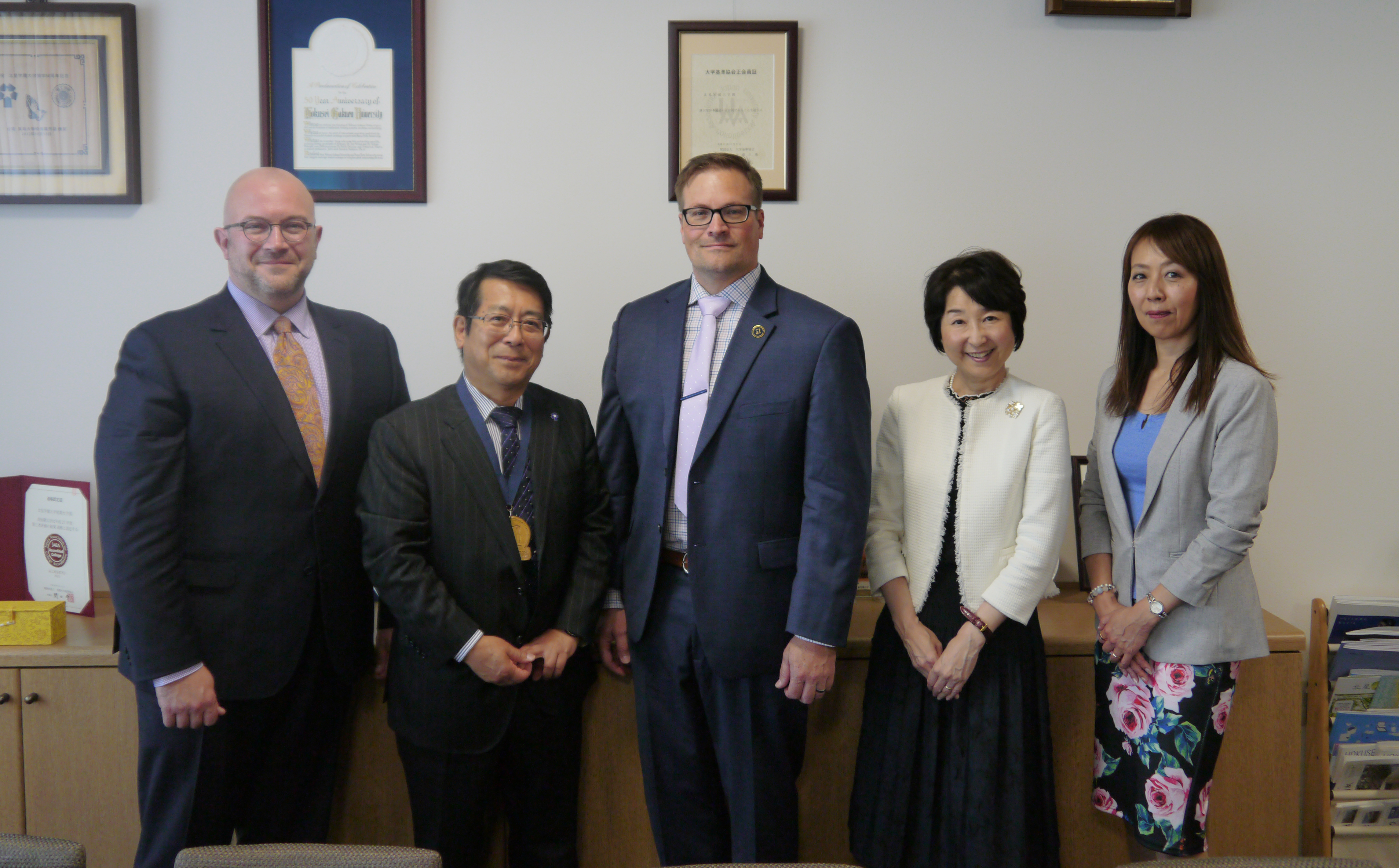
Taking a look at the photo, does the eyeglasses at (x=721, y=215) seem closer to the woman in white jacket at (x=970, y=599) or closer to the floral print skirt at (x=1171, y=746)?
the woman in white jacket at (x=970, y=599)

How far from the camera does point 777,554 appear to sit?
1663 mm

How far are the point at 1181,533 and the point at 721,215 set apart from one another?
109 cm

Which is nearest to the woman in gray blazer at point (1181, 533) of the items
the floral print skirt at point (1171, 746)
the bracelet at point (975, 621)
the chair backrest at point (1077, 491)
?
the floral print skirt at point (1171, 746)

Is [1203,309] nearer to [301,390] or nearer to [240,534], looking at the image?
[301,390]

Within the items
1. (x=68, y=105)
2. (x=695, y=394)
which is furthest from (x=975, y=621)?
(x=68, y=105)

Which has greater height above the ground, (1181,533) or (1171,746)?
(1181,533)

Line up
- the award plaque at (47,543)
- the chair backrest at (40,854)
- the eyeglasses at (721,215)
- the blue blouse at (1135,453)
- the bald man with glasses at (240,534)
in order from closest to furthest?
the chair backrest at (40,854), the bald man with glasses at (240,534), the eyeglasses at (721,215), the blue blouse at (1135,453), the award plaque at (47,543)

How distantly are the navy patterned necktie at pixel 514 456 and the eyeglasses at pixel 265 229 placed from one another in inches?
20.1

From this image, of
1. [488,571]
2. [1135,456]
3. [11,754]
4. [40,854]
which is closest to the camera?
[40,854]

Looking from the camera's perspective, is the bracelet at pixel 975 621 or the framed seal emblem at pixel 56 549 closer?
the bracelet at pixel 975 621

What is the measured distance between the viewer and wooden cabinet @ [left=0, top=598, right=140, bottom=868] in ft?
6.30

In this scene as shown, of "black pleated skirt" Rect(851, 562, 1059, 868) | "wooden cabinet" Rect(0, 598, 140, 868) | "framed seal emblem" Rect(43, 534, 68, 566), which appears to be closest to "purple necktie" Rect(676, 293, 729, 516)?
"black pleated skirt" Rect(851, 562, 1059, 868)

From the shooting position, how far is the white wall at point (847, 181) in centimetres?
229

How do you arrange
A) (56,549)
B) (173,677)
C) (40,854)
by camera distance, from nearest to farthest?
(40,854) < (173,677) < (56,549)
